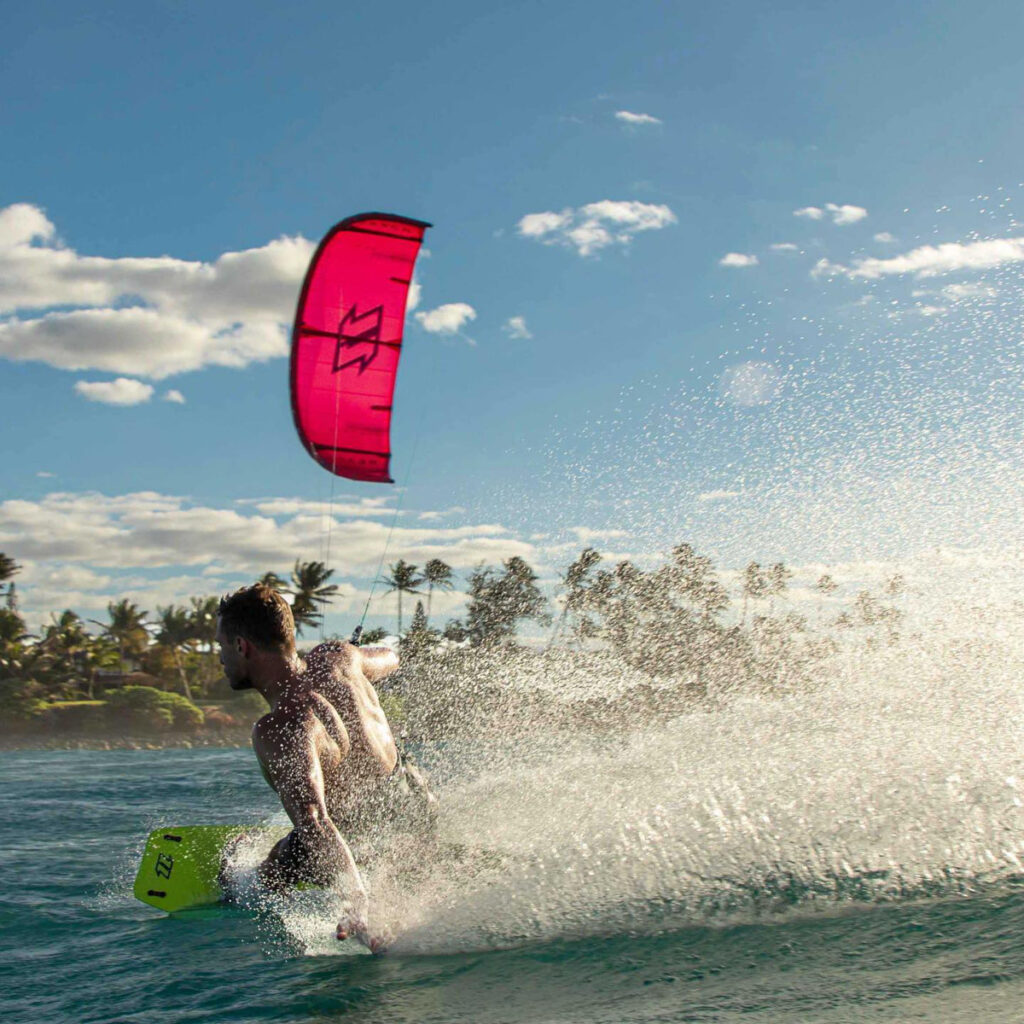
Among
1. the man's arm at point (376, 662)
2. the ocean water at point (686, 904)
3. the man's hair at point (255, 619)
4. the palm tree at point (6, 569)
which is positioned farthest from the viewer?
the palm tree at point (6, 569)

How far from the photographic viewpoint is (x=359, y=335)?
494 inches

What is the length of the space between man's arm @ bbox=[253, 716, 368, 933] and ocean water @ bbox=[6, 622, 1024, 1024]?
1.67 feet

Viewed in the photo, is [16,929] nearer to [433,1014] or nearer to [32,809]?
[433,1014]

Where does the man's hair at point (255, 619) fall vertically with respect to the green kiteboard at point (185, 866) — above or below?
above

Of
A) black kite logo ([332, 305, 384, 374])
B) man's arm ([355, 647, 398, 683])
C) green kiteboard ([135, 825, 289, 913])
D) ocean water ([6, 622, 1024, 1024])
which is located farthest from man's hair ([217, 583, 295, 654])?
black kite logo ([332, 305, 384, 374])

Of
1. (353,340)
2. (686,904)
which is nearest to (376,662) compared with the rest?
(686,904)

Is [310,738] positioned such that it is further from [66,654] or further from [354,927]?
[66,654]

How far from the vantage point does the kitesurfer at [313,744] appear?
403 centimetres

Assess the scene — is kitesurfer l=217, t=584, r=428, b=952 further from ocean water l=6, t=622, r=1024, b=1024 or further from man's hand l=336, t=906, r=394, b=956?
ocean water l=6, t=622, r=1024, b=1024

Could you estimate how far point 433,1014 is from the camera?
3.89m

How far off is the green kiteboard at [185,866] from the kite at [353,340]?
21.1ft

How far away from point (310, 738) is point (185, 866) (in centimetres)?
277

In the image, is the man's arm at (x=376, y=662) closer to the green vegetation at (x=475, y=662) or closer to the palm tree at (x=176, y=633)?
the green vegetation at (x=475, y=662)

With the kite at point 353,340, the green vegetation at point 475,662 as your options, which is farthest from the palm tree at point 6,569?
the kite at point 353,340
